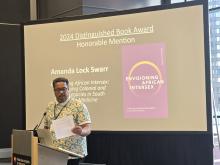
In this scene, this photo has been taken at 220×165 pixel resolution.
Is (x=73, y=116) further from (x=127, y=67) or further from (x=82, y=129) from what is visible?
(x=127, y=67)

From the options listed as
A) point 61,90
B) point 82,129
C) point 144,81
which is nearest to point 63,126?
point 82,129

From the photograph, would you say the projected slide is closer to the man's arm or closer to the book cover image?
the book cover image

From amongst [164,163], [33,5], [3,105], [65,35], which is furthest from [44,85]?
[33,5]

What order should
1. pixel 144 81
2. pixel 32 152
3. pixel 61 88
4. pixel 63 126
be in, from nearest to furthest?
1. pixel 32 152
2. pixel 63 126
3. pixel 61 88
4. pixel 144 81

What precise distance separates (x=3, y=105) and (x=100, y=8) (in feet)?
6.45

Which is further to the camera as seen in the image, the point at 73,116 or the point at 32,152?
the point at 73,116

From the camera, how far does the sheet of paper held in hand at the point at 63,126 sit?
3.51m

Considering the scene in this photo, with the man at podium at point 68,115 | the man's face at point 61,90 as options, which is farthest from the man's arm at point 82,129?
the man's face at point 61,90

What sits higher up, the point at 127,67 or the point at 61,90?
the point at 127,67

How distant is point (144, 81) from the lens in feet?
14.8

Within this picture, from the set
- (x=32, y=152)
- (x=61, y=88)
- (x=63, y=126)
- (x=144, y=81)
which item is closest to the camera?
(x=32, y=152)

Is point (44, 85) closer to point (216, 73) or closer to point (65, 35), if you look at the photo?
point (65, 35)

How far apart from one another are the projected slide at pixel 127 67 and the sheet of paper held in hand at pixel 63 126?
1.15 meters

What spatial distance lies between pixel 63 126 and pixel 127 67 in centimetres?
133
